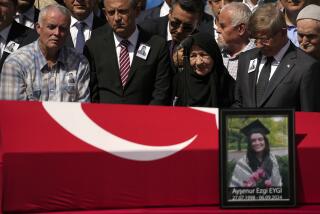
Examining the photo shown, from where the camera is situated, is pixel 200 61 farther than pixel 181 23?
No

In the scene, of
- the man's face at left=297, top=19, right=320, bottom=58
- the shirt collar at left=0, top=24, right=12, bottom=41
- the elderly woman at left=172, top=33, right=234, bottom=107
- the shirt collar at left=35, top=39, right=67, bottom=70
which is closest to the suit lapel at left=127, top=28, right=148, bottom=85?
the elderly woman at left=172, top=33, right=234, bottom=107

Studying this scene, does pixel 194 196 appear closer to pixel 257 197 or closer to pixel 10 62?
pixel 257 197

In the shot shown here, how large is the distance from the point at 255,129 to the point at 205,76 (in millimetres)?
2017

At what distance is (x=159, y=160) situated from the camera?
17.2ft

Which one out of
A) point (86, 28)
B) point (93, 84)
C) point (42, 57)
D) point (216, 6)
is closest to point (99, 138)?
point (42, 57)

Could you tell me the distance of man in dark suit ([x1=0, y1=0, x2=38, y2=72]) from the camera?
7.78 m

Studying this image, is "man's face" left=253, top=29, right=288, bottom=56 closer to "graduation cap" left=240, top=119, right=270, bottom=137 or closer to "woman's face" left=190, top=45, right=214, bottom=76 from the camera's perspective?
"woman's face" left=190, top=45, right=214, bottom=76

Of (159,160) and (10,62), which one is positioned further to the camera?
(10,62)

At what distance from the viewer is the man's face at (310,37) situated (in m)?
7.46

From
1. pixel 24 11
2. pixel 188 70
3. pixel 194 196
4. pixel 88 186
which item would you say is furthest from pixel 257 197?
pixel 24 11

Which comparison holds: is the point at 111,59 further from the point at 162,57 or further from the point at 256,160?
the point at 256,160

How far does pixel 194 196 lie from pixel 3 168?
3.53ft

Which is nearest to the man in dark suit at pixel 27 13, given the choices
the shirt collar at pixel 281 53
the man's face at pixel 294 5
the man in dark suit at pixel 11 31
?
the man in dark suit at pixel 11 31

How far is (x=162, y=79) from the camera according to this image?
744cm
